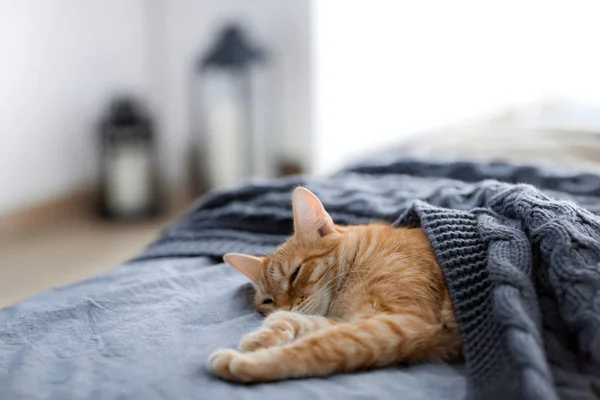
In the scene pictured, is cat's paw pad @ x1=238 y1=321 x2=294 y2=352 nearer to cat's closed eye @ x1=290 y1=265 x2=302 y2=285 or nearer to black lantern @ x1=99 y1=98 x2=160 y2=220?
cat's closed eye @ x1=290 y1=265 x2=302 y2=285

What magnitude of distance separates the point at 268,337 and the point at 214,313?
193 mm

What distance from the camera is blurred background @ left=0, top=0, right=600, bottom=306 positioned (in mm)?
3268

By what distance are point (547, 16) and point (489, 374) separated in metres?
2.76

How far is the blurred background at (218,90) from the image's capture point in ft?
10.7

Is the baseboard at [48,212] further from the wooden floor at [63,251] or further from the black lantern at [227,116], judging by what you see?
the black lantern at [227,116]

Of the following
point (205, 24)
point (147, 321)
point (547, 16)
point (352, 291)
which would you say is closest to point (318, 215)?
point (352, 291)

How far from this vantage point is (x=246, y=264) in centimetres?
131

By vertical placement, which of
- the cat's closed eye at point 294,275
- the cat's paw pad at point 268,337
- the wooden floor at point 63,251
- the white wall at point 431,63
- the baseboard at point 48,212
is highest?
the white wall at point 431,63

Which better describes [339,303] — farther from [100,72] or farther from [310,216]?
[100,72]

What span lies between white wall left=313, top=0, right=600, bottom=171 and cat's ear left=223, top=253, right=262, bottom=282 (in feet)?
7.51

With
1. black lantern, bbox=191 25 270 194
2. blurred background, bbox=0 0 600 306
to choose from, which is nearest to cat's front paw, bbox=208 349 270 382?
blurred background, bbox=0 0 600 306

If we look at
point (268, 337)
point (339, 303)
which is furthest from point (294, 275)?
point (268, 337)

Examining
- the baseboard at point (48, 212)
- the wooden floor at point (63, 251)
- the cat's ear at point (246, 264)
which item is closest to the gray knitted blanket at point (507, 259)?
the cat's ear at point (246, 264)

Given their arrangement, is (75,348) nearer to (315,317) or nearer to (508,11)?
(315,317)
